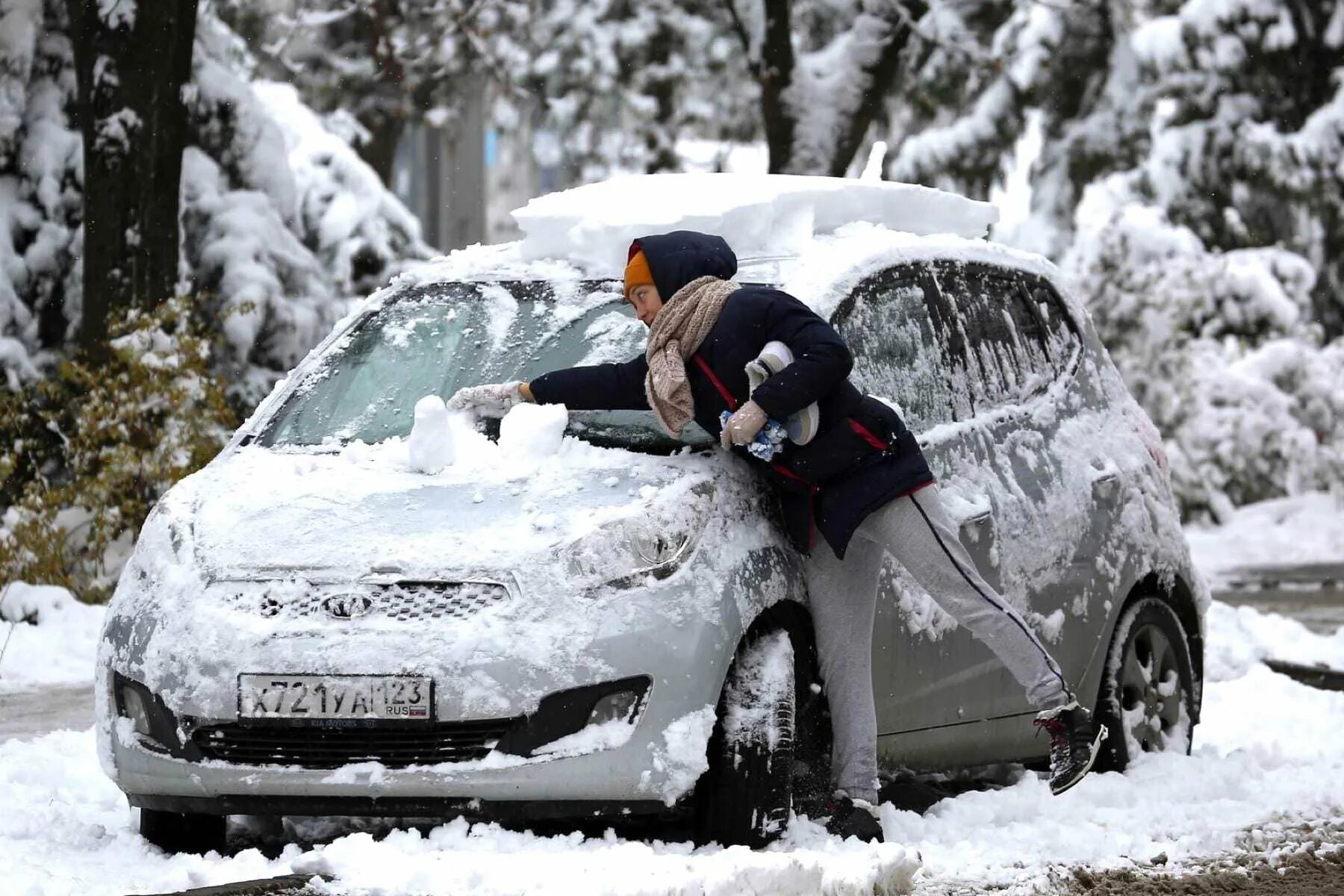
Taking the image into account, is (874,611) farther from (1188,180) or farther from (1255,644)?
(1188,180)

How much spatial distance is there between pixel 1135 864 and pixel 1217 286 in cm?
1637

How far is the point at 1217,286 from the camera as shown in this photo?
2164cm

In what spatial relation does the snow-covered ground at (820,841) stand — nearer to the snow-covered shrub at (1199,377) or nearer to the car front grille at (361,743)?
the car front grille at (361,743)

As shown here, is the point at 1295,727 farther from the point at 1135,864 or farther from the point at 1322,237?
the point at 1322,237

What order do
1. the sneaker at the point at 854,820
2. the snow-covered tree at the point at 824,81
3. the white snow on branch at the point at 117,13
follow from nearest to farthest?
1. the sneaker at the point at 854,820
2. the white snow on branch at the point at 117,13
3. the snow-covered tree at the point at 824,81

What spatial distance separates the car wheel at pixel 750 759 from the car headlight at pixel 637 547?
0.30 meters

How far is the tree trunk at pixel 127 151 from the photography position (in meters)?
12.2

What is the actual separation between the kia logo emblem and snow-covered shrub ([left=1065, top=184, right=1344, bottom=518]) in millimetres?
14616

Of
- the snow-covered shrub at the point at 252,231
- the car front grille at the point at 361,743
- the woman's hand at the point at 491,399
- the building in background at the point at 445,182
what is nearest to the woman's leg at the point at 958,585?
the woman's hand at the point at 491,399

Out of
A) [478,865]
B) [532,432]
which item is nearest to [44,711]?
[532,432]

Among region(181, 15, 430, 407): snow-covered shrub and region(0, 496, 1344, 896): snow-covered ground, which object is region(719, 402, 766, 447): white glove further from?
region(181, 15, 430, 407): snow-covered shrub

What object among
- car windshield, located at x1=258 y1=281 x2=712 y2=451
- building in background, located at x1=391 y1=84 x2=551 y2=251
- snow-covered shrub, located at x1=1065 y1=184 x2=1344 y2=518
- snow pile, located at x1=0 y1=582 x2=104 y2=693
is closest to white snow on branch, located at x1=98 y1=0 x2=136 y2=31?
snow pile, located at x1=0 y1=582 x2=104 y2=693

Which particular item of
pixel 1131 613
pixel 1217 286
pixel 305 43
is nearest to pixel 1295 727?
pixel 1131 613

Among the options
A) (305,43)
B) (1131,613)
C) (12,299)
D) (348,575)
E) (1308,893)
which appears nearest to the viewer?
(348,575)
